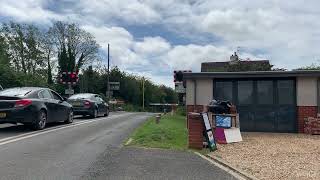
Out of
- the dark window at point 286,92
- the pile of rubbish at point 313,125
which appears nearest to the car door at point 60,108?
the dark window at point 286,92

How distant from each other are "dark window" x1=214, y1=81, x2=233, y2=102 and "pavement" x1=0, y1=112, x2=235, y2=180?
7.71 m

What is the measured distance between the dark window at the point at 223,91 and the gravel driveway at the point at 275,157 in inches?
171

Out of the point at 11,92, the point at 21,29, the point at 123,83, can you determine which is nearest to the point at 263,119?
the point at 11,92

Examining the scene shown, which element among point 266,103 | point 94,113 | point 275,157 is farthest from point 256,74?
point 275,157

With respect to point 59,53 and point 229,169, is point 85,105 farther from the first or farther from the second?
point 59,53

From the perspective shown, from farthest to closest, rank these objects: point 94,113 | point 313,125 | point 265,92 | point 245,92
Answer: point 94,113 → point 245,92 → point 265,92 → point 313,125

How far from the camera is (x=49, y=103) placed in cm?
1689

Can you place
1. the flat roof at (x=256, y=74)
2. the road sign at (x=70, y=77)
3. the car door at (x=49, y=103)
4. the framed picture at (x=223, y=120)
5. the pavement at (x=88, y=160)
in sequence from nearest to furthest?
1. the pavement at (x=88, y=160)
2. the car door at (x=49, y=103)
3. the framed picture at (x=223, y=120)
4. the flat roof at (x=256, y=74)
5. the road sign at (x=70, y=77)

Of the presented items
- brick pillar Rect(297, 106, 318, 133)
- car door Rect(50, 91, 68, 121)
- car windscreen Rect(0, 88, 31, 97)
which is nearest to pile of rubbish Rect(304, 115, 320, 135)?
brick pillar Rect(297, 106, 318, 133)

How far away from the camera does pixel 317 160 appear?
11898 millimetres

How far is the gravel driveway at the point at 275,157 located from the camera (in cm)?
1001

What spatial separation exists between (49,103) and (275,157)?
7.93 metres

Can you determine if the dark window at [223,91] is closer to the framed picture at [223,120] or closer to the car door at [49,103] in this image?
the framed picture at [223,120]

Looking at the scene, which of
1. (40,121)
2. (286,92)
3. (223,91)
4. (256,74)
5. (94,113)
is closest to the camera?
(40,121)
